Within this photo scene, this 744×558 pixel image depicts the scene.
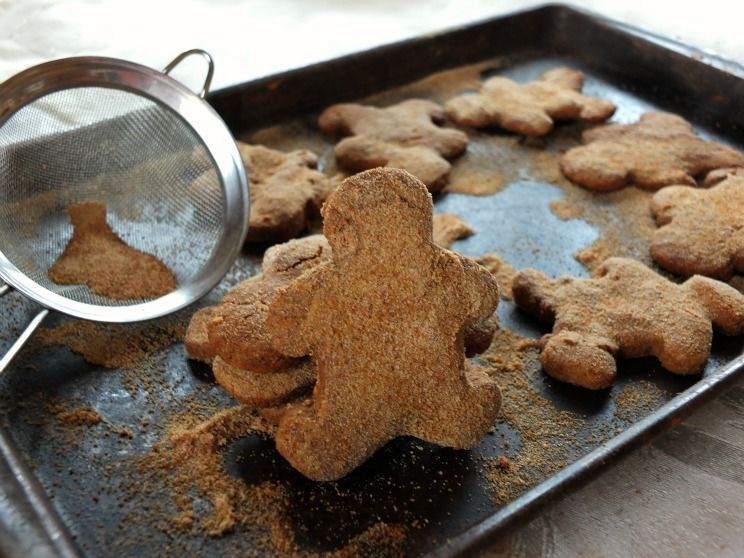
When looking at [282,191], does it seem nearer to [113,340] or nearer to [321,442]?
[113,340]

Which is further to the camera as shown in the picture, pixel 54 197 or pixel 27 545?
pixel 54 197

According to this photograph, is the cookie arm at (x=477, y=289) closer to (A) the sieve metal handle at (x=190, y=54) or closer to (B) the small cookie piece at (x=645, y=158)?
(A) the sieve metal handle at (x=190, y=54)

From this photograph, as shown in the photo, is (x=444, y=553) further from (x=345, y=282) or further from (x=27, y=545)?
(x=27, y=545)

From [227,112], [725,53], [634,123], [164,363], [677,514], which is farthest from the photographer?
[725,53]

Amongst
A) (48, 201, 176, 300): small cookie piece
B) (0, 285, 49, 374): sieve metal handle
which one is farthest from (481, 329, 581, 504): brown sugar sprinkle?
(0, 285, 49, 374): sieve metal handle

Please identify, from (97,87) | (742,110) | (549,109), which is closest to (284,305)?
(97,87)

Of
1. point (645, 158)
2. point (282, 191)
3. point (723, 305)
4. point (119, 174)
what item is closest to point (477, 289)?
point (723, 305)

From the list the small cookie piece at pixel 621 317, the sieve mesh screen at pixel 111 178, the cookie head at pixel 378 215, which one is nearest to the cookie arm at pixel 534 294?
the small cookie piece at pixel 621 317
